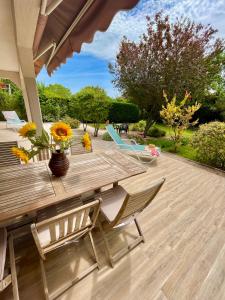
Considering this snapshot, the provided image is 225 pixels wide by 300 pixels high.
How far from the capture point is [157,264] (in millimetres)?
1932

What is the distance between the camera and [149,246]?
2166mm

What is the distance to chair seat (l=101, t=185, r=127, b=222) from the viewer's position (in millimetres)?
1981

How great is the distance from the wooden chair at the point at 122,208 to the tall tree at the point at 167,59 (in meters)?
6.65

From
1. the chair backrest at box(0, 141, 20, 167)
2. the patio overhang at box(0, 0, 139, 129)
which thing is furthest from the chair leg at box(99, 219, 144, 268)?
the patio overhang at box(0, 0, 139, 129)

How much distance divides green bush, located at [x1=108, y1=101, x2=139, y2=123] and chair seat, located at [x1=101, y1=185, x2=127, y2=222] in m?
11.0

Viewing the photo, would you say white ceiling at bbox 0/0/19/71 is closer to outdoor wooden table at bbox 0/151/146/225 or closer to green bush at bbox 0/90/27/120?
outdoor wooden table at bbox 0/151/146/225

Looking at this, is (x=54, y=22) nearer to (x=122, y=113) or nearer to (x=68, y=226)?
(x=68, y=226)

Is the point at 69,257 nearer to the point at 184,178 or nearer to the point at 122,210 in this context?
the point at 122,210

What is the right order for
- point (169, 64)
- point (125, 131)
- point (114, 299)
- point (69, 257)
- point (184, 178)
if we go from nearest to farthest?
point (114, 299), point (69, 257), point (184, 178), point (169, 64), point (125, 131)

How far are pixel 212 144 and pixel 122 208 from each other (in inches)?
184

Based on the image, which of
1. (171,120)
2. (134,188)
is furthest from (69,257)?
(171,120)

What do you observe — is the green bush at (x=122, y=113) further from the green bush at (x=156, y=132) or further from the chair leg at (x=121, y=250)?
the chair leg at (x=121, y=250)

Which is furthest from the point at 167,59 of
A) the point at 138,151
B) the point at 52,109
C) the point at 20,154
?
the point at 52,109

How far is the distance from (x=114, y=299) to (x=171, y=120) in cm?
592
